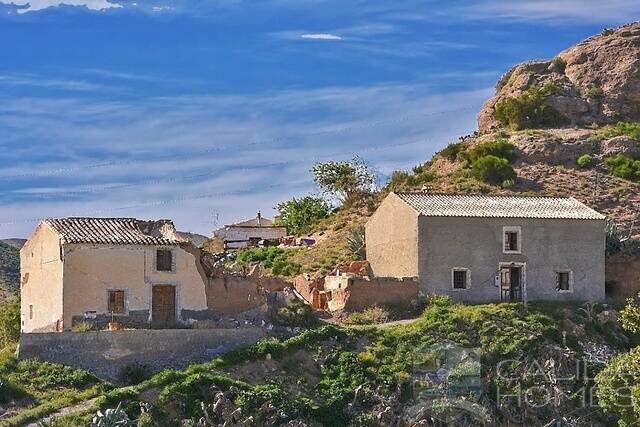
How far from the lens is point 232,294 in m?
41.5

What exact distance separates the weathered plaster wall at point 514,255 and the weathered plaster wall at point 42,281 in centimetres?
1255

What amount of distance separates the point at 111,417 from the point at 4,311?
13810mm

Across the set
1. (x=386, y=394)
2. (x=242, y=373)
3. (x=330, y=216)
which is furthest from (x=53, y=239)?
(x=330, y=216)

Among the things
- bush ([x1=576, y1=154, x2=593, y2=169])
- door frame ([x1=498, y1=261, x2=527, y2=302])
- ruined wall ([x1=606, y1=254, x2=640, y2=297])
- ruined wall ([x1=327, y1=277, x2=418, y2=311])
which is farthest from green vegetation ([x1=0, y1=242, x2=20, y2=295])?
ruined wall ([x1=606, y1=254, x2=640, y2=297])

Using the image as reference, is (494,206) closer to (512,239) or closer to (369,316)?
(512,239)

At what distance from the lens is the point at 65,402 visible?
114ft

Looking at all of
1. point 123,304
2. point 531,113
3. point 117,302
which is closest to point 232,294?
point 123,304

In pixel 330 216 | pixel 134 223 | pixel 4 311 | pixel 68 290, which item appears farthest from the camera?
pixel 330 216

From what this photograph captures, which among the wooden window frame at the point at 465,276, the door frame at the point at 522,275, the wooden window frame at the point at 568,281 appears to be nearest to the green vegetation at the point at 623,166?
the wooden window frame at the point at 568,281

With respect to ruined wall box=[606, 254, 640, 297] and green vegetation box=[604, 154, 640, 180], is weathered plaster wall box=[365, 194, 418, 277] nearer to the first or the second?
ruined wall box=[606, 254, 640, 297]

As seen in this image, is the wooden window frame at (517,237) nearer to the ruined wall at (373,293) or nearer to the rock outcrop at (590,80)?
the ruined wall at (373,293)

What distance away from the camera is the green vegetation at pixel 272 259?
52188 millimetres

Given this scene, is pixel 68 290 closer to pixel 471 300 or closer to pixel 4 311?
pixel 4 311

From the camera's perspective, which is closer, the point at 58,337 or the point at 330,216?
the point at 58,337
